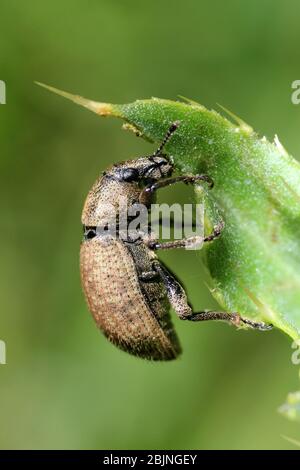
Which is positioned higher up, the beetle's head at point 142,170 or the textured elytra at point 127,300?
the beetle's head at point 142,170

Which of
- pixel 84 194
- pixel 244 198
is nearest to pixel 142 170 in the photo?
pixel 244 198

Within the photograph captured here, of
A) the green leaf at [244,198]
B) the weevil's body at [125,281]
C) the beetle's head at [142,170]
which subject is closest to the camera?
the green leaf at [244,198]

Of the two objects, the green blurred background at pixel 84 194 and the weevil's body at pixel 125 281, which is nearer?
the weevil's body at pixel 125 281

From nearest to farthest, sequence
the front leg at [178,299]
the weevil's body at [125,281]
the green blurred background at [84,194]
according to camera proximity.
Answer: the front leg at [178,299] → the weevil's body at [125,281] → the green blurred background at [84,194]

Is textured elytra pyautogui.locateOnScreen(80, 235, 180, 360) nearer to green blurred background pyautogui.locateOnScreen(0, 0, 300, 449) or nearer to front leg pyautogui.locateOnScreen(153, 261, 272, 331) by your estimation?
front leg pyautogui.locateOnScreen(153, 261, 272, 331)

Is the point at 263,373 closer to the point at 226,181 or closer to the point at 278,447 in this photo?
the point at 278,447

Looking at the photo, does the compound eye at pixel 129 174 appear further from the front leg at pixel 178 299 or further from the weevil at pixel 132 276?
the front leg at pixel 178 299

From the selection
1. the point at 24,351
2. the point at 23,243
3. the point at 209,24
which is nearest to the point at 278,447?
the point at 24,351

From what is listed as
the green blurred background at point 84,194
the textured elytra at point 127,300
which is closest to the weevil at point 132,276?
the textured elytra at point 127,300
